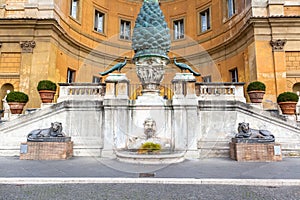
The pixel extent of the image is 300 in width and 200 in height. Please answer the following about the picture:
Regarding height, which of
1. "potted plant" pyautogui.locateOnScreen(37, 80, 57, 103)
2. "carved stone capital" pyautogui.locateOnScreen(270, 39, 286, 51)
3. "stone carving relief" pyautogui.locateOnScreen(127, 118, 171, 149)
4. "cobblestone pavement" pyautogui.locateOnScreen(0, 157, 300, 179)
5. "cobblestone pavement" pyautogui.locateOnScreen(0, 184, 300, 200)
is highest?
"carved stone capital" pyautogui.locateOnScreen(270, 39, 286, 51)

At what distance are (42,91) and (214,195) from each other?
9.52 metres

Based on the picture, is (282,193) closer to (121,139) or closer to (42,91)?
(121,139)

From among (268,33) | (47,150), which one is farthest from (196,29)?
(47,150)

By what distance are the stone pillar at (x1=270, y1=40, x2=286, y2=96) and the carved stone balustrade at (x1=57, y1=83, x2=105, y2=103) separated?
12.2 m

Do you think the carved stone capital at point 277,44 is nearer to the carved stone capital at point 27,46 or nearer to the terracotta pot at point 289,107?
the terracotta pot at point 289,107

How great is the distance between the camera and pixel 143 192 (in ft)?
14.2

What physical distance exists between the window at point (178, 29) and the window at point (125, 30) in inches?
201

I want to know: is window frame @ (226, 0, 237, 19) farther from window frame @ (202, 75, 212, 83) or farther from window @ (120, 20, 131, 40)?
window @ (120, 20, 131, 40)

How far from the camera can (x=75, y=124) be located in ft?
31.1

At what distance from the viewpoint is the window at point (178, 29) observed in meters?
23.4

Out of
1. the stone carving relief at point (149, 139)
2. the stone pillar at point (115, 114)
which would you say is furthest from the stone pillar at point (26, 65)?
the stone carving relief at point (149, 139)

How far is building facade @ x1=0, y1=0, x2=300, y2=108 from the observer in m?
15.6

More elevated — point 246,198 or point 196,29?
point 196,29

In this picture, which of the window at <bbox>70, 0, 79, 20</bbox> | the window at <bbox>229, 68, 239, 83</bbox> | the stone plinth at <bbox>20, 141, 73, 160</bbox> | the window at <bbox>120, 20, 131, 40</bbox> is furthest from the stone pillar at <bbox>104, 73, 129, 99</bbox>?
the window at <bbox>120, 20, 131, 40</bbox>
